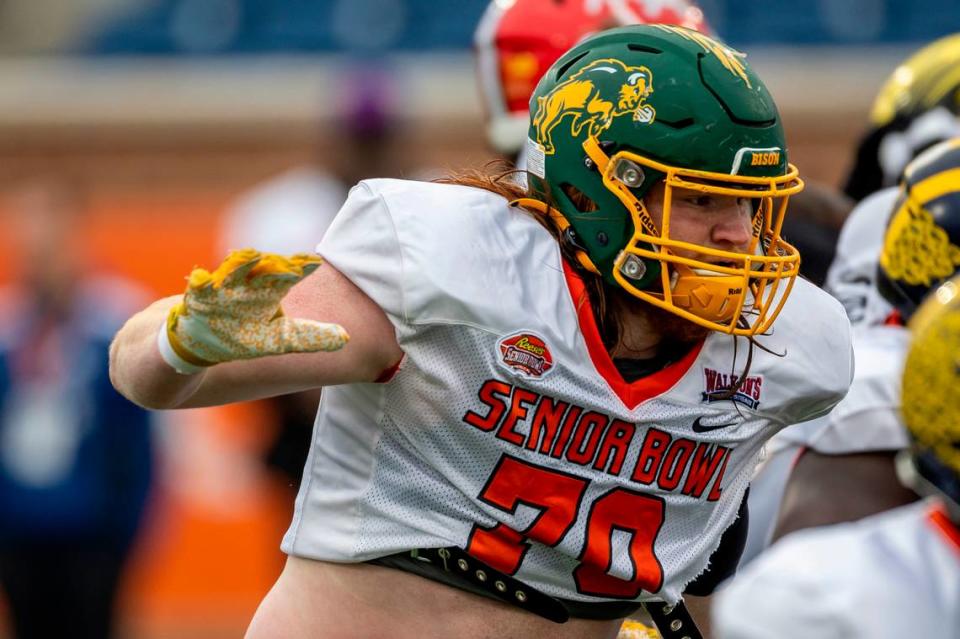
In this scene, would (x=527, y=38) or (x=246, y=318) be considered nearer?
(x=246, y=318)

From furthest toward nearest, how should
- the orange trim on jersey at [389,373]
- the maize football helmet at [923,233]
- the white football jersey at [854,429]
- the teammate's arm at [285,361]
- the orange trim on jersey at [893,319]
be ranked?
the orange trim on jersey at [893,319] < the white football jersey at [854,429] < the maize football helmet at [923,233] < the orange trim on jersey at [389,373] < the teammate's arm at [285,361]

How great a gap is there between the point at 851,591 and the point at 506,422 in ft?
2.87

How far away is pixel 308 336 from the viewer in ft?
7.48

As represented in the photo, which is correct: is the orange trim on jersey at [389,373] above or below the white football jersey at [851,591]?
below

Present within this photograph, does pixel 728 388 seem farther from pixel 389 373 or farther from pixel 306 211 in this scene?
pixel 306 211

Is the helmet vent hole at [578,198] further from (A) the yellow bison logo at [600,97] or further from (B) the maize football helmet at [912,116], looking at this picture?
(B) the maize football helmet at [912,116]

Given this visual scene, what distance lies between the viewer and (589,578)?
2.68 meters

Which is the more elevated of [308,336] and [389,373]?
[308,336]

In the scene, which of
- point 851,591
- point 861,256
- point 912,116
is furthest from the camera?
point 912,116

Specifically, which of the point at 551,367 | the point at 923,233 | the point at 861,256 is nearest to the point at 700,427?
the point at 551,367

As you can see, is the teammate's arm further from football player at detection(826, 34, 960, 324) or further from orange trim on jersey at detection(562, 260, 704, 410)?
football player at detection(826, 34, 960, 324)

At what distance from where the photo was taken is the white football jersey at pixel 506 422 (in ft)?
8.29

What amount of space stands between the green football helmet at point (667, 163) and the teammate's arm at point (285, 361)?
40 centimetres

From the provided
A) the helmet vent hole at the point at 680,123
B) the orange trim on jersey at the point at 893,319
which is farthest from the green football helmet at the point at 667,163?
the orange trim on jersey at the point at 893,319
